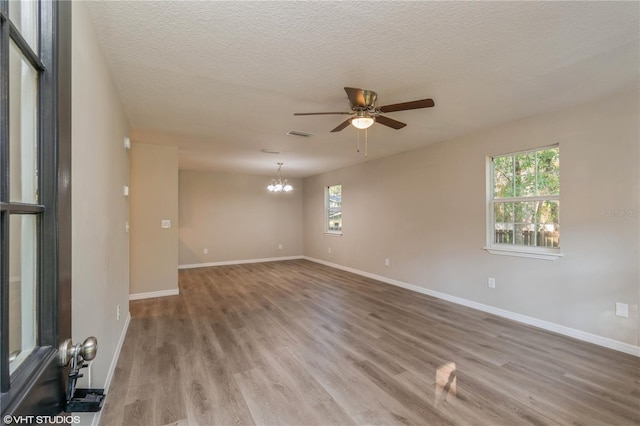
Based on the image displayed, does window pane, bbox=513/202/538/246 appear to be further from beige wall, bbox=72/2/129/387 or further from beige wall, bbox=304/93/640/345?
beige wall, bbox=72/2/129/387

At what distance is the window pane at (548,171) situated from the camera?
3262 mm

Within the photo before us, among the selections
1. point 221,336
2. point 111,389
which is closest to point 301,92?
point 221,336

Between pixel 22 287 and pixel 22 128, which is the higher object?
pixel 22 128

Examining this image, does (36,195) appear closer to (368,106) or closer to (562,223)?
(368,106)

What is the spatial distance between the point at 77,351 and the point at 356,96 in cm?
224

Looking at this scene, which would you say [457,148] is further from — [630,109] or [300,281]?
[300,281]

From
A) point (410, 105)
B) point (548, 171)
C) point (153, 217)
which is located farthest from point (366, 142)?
point (153, 217)

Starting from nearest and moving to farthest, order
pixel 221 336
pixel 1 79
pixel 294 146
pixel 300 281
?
1. pixel 1 79
2. pixel 221 336
3. pixel 294 146
4. pixel 300 281

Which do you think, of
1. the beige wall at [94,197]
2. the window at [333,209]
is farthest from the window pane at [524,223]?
the beige wall at [94,197]

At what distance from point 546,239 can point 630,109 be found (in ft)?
4.85

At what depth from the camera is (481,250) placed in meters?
3.92

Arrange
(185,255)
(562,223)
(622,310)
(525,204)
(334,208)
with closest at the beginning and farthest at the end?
(622,310)
(562,223)
(525,204)
(185,255)
(334,208)

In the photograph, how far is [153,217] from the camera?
4465 mm

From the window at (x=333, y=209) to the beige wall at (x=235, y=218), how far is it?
1237 mm
